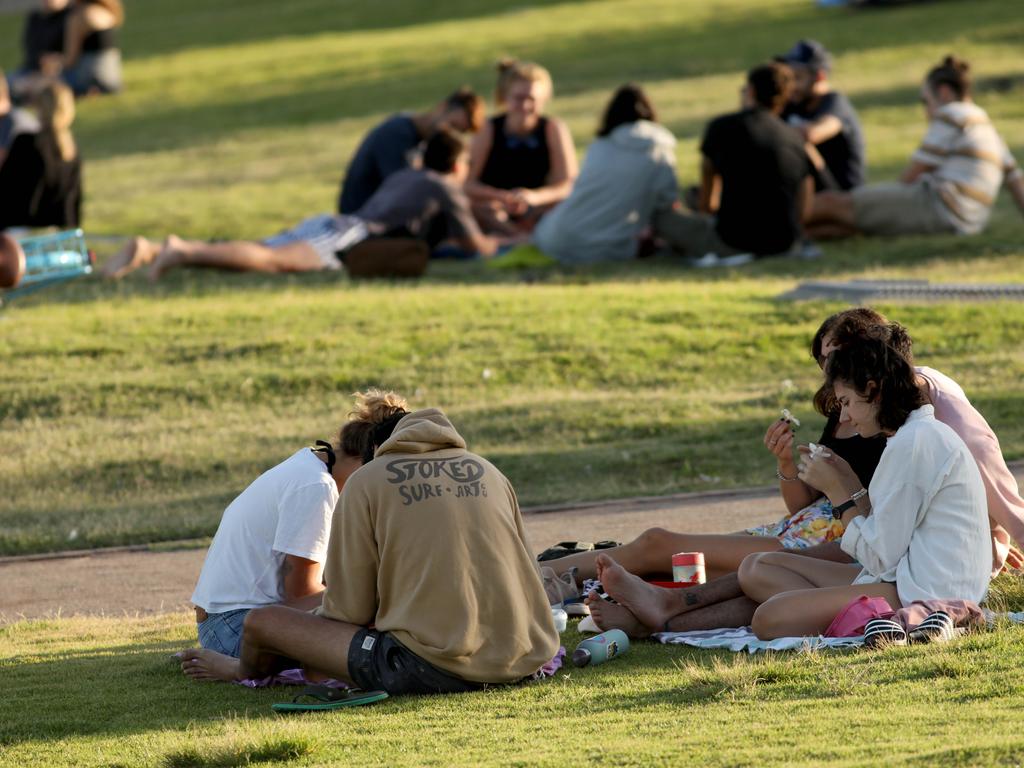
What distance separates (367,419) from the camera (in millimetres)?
6488

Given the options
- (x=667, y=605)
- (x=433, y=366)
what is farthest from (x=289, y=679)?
(x=433, y=366)

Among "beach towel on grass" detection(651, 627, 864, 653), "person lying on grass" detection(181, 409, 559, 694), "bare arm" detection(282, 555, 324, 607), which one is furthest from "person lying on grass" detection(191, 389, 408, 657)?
"beach towel on grass" detection(651, 627, 864, 653)

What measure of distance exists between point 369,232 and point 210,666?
892cm

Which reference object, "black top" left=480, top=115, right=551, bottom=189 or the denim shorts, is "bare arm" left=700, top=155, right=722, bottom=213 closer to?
"black top" left=480, top=115, right=551, bottom=189

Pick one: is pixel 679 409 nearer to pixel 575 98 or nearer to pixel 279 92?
pixel 575 98

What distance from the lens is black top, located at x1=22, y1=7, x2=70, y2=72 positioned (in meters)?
28.9

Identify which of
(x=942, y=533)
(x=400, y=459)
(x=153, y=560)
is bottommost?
(x=153, y=560)

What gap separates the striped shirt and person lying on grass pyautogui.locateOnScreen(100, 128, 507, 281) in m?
4.06

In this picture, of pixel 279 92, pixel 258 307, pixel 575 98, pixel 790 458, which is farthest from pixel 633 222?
Result: pixel 279 92

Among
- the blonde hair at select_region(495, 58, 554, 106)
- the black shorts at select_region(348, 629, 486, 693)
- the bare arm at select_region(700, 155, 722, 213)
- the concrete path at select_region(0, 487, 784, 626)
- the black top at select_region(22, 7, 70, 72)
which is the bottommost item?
the concrete path at select_region(0, 487, 784, 626)

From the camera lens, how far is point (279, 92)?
30.8 m

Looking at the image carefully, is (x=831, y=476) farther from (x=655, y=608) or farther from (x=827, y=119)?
(x=827, y=119)

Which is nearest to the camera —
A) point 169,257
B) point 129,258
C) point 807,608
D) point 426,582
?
point 426,582

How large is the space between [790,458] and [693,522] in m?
2.08
